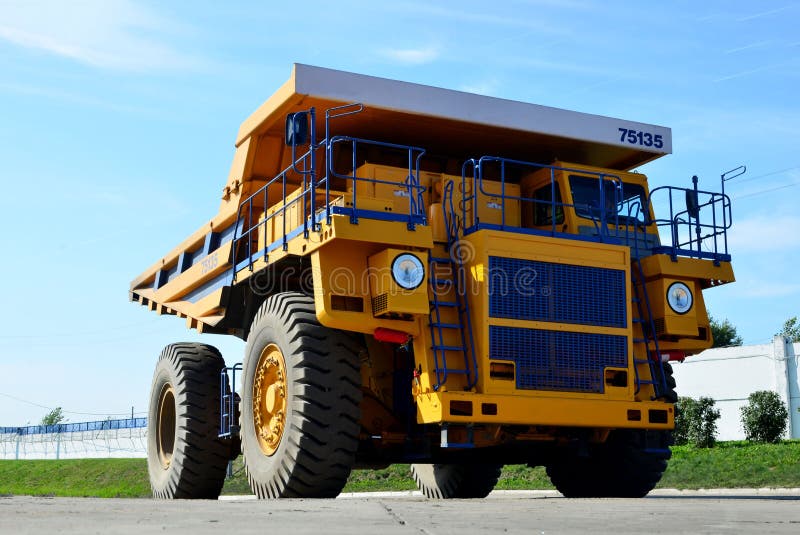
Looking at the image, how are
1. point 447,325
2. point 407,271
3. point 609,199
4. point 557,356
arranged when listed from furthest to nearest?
point 609,199
point 557,356
point 447,325
point 407,271

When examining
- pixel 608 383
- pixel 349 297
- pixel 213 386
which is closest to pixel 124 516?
pixel 349 297

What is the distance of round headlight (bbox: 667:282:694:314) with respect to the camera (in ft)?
34.8

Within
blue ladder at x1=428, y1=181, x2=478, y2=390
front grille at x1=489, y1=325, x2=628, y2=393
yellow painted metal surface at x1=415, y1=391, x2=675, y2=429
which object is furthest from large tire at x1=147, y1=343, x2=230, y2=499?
front grille at x1=489, y1=325, x2=628, y2=393

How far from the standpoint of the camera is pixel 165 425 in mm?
13594

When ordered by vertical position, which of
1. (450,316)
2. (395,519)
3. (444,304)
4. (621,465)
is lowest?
(395,519)

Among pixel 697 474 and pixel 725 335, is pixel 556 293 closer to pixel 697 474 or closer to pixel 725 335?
pixel 697 474

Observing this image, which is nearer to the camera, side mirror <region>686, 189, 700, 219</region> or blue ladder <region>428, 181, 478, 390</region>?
blue ladder <region>428, 181, 478, 390</region>

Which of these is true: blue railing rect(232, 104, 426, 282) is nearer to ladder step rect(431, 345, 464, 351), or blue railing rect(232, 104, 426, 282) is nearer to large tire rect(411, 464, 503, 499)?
ladder step rect(431, 345, 464, 351)

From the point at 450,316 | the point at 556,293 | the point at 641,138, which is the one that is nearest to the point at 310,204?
the point at 450,316

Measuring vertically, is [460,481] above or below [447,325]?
below

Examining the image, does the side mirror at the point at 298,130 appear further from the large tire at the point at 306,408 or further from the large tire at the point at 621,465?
the large tire at the point at 621,465

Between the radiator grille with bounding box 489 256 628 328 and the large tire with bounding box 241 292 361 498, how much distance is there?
1504 millimetres

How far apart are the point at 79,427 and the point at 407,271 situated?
45.4 m

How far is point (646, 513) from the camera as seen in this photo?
659 centimetres
